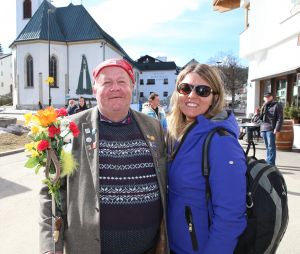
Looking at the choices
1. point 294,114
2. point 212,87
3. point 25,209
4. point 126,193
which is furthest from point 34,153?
point 294,114

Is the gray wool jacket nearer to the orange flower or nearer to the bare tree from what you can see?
the orange flower

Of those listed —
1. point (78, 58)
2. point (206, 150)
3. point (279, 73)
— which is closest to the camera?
point (206, 150)

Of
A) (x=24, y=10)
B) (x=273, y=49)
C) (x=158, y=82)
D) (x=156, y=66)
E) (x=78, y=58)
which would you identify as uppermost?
(x=24, y=10)

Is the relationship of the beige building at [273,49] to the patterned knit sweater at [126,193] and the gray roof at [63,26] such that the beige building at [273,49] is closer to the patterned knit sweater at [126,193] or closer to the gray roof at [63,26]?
the patterned knit sweater at [126,193]

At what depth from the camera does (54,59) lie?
135 feet

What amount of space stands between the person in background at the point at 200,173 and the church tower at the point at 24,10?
4945 centimetres

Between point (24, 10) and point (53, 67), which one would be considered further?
point (24, 10)

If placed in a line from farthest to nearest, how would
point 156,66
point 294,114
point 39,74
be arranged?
point 156,66, point 39,74, point 294,114

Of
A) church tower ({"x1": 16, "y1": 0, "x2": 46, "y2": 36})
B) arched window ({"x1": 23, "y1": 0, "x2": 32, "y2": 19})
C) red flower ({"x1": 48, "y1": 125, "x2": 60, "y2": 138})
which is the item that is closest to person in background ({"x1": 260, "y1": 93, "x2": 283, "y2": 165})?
red flower ({"x1": 48, "y1": 125, "x2": 60, "y2": 138})

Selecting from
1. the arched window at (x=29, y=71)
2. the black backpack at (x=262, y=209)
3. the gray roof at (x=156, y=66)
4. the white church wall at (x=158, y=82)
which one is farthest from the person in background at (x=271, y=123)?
Answer: the gray roof at (x=156, y=66)

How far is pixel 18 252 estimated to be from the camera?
3.91 m

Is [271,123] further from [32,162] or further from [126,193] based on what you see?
[32,162]

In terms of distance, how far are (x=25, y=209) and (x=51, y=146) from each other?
4209 millimetres

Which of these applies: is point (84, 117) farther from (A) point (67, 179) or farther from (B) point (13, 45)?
(B) point (13, 45)
